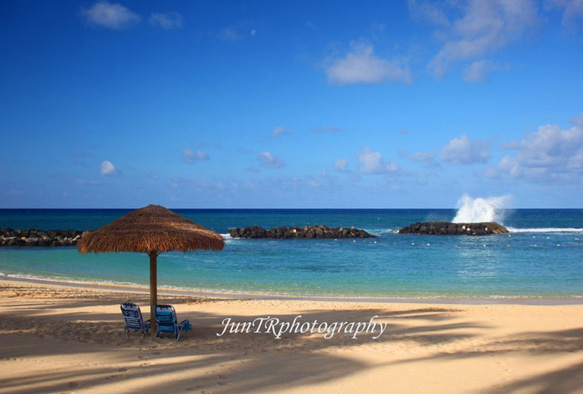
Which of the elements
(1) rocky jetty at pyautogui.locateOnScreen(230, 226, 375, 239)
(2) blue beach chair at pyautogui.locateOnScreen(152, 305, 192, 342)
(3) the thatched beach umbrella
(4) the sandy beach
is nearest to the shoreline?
(4) the sandy beach

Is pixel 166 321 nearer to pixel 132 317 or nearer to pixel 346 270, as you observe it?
pixel 132 317

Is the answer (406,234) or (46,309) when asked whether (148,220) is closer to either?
(46,309)

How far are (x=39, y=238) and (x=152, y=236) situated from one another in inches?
1439

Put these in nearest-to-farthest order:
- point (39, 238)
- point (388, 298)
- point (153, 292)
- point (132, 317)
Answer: point (132, 317), point (153, 292), point (388, 298), point (39, 238)

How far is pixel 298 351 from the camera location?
9172 mm

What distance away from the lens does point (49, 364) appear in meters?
7.79

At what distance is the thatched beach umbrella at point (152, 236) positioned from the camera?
942 cm

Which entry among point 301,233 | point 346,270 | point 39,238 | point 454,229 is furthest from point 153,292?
point 454,229

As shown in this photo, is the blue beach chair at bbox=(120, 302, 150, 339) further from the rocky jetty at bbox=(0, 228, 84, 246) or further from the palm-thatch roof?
the rocky jetty at bbox=(0, 228, 84, 246)

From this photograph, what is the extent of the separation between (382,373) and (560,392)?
260 cm

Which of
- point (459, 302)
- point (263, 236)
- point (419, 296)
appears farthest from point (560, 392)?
point (263, 236)

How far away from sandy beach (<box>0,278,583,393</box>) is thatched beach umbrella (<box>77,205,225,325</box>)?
6.32ft

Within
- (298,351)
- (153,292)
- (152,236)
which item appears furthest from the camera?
(153,292)

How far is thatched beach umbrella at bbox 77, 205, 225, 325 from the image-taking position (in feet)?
30.9
